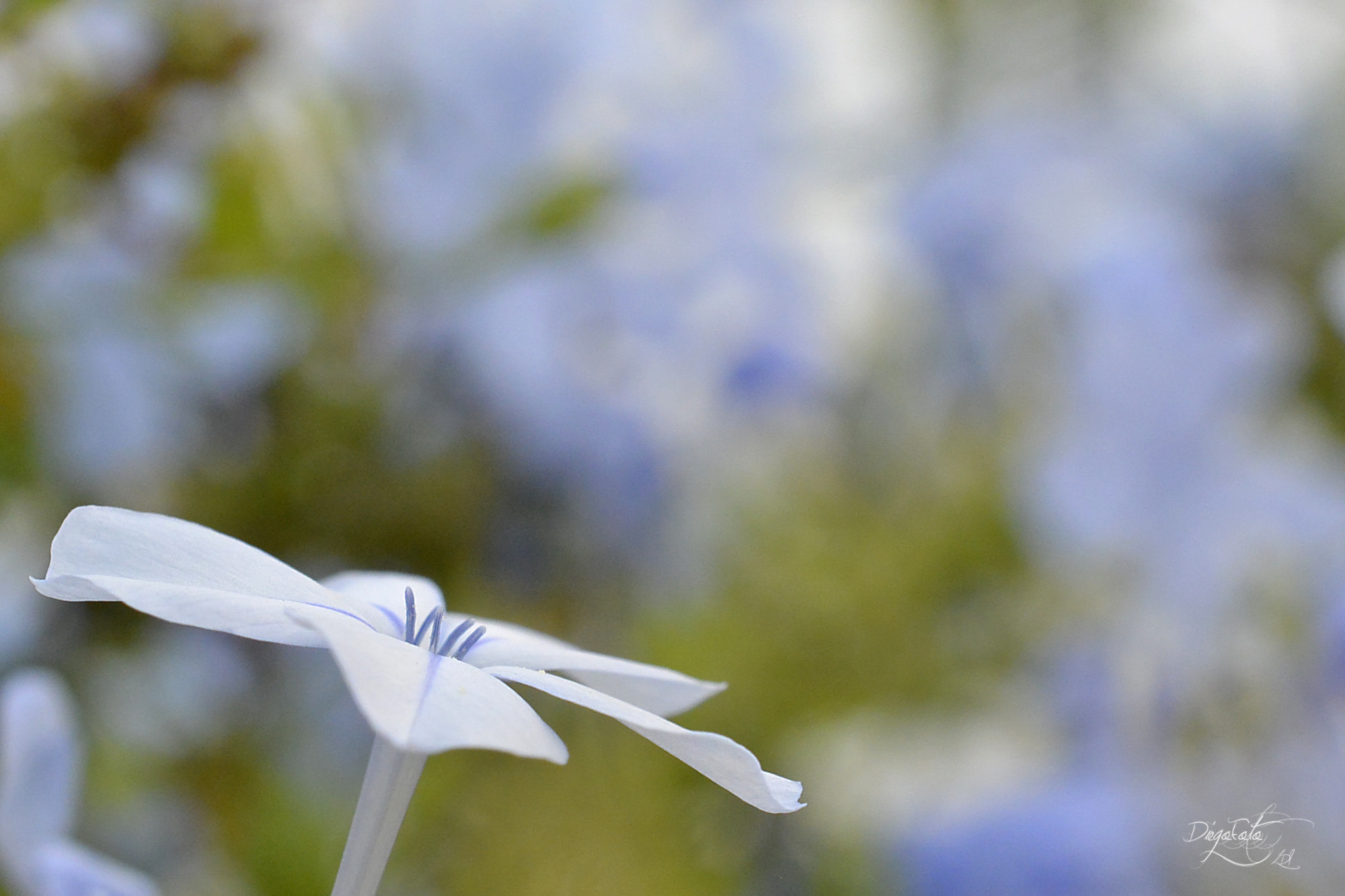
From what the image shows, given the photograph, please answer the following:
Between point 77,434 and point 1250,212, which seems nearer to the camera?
point 77,434

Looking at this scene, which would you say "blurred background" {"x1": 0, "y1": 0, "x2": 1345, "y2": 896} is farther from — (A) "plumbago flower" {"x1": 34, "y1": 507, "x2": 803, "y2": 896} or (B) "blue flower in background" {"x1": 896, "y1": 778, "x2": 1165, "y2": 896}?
(A) "plumbago flower" {"x1": 34, "y1": 507, "x2": 803, "y2": 896}

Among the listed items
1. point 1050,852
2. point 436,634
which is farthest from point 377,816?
point 1050,852

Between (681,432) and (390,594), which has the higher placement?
(681,432)

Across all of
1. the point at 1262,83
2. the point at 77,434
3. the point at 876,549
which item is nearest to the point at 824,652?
the point at 876,549

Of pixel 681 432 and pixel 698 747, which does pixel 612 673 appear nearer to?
pixel 698 747

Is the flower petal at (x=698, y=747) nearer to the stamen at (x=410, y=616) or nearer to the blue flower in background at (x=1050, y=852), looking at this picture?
the stamen at (x=410, y=616)

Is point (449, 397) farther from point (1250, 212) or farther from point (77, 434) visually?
point (1250, 212)

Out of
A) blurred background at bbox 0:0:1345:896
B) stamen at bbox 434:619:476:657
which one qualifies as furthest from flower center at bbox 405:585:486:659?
blurred background at bbox 0:0:1345:896

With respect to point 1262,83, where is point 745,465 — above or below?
below

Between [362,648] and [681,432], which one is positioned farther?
[681,432]
